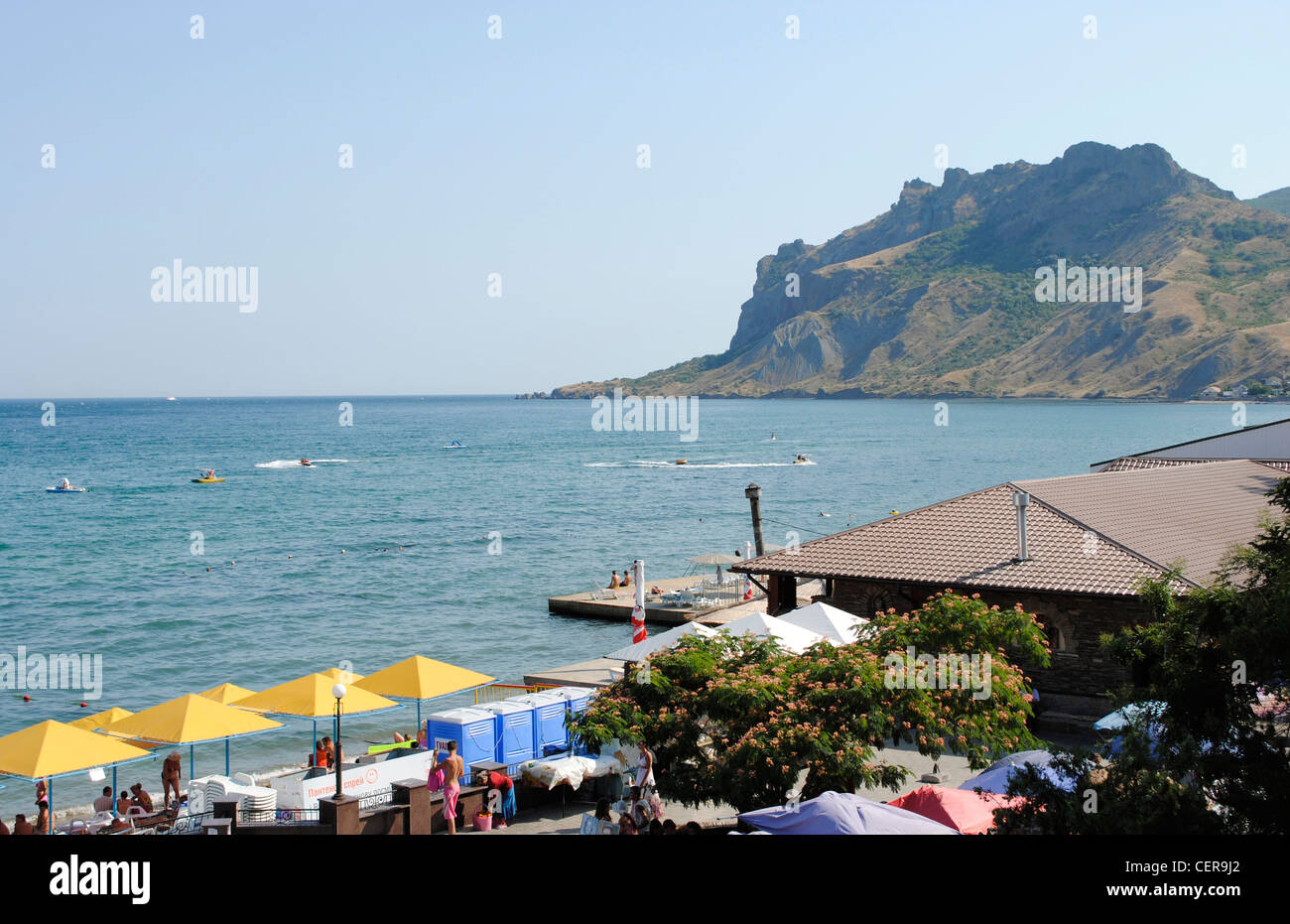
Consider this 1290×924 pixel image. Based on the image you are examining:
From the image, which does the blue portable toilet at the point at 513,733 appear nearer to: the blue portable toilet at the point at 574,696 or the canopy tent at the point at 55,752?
the blue portable toilet at the point at 574,696

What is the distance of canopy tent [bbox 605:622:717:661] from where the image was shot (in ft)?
71.5

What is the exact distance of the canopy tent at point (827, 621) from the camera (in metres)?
23.0

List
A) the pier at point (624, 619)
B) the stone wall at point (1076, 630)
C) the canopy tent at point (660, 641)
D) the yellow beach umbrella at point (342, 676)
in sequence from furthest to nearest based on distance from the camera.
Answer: the pier at point (624, 619)
the stone wall at point (1076, 630)
the canopy tent at point (660, 641)
the yellow beach umbrella at point (342, 676)

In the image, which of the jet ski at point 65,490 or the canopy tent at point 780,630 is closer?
the canopy tent at point 780,630

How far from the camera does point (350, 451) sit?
166250 millimetres

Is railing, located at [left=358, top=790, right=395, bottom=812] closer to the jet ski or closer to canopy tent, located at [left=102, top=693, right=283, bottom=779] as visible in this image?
canopy tent, located at [left=102, top=693, right=283, bottom=779]

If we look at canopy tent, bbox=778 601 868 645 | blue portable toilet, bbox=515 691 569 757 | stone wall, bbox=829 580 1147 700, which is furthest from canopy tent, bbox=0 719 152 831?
stone wall, bbox=829 580 1147 700

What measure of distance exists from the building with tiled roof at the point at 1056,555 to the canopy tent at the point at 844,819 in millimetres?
10006

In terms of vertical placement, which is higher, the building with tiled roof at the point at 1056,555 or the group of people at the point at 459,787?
the building with tiled roof at the point at 1056,555

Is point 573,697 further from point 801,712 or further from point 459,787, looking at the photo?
point 801,712

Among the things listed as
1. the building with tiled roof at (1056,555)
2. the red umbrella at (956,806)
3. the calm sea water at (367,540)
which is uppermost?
the building with tiled roof at (1056,555)

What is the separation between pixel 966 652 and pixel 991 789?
4.62 metres

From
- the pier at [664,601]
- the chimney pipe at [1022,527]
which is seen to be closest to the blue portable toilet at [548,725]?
the chimney pipe at [1022,527]

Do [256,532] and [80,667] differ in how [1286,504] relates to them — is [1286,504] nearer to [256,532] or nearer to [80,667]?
[80,667]
